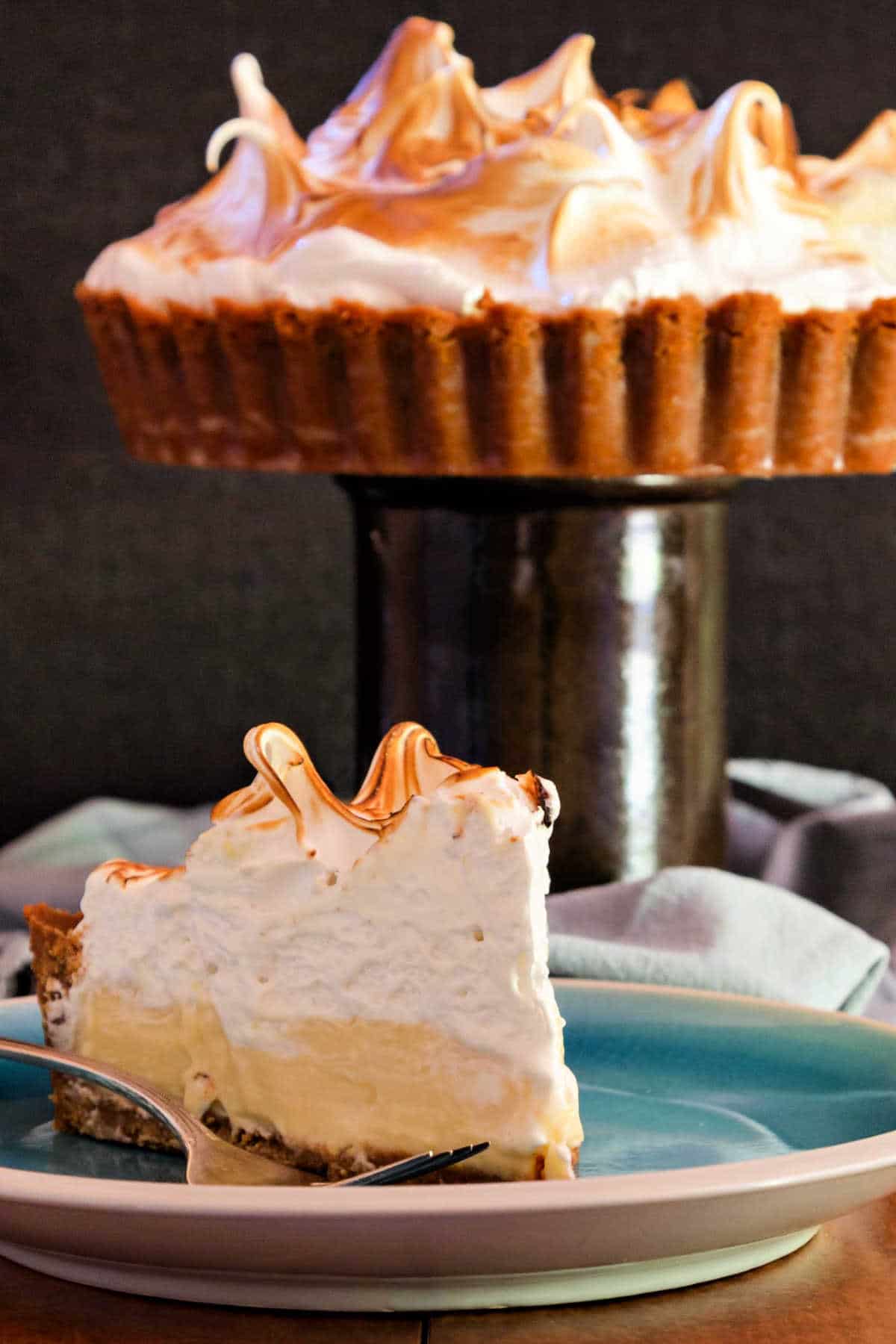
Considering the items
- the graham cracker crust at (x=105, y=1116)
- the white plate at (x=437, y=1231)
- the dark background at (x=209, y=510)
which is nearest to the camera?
the white plate at (x=437, y=1231)

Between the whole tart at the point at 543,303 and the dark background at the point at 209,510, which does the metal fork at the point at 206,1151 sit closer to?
the whole tart at the point at 543,303

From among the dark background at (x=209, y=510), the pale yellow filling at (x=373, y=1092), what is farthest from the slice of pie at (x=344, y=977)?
the dark background at (x=209, y=510)

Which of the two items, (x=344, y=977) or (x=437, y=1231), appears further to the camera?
(x=344, y=977)

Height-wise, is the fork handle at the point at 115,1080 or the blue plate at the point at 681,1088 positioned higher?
the fork handle at the point at 115,1080

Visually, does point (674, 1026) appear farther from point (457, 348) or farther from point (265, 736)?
point (457, 348)

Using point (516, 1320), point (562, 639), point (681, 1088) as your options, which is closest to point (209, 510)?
point (562, 639)

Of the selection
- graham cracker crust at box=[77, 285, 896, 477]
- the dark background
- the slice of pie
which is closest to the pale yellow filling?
the slice of pie

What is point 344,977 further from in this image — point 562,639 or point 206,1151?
point 562,639
